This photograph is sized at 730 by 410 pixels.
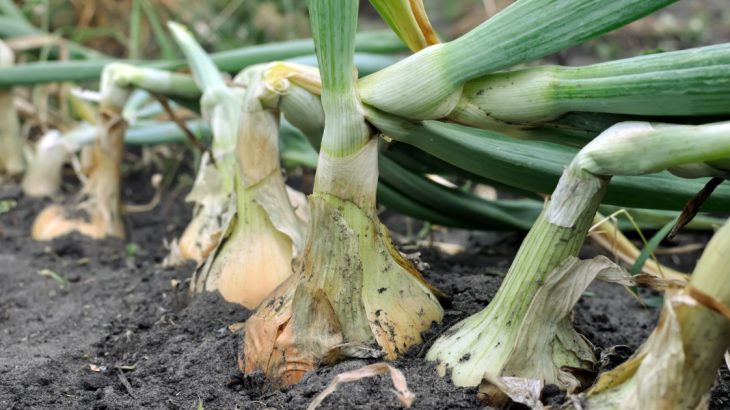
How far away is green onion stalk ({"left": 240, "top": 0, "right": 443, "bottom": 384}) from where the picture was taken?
3.50ft

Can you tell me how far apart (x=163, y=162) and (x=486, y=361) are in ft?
6.07

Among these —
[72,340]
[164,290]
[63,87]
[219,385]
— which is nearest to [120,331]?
[72,340]

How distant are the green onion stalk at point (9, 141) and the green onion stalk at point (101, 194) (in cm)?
46

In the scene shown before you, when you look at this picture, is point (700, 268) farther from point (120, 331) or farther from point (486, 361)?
point (120, 331)

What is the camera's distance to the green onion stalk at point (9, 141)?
246 centimetres

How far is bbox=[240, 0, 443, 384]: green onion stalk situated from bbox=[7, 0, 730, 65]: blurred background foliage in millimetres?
2077

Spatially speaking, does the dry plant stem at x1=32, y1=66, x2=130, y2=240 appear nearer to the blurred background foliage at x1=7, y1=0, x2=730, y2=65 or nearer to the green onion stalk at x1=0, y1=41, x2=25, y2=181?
the green onion stalk at x1=0, y1=41, x2=25, y2=181

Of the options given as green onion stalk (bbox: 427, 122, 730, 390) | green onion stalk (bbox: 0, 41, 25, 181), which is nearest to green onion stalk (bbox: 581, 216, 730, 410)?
green onion stalk (bbox: 427, 122, 730, 390)

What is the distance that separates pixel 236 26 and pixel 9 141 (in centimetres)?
105

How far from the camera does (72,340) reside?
1398 mm

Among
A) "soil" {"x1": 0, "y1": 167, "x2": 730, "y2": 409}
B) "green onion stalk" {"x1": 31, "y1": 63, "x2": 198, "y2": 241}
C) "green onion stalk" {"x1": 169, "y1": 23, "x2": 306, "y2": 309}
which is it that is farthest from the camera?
"green onion stalk" {"x1": 31, "y1": 63, "x2": 198, "y2": 241}

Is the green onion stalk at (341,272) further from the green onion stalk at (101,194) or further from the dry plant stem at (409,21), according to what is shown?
the green onion stalk at (101,194)

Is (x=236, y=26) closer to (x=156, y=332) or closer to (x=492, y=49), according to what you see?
(x=156, y=332)

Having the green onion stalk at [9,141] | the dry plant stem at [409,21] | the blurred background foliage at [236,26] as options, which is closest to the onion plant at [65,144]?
the green onion stalk at [9,141]
